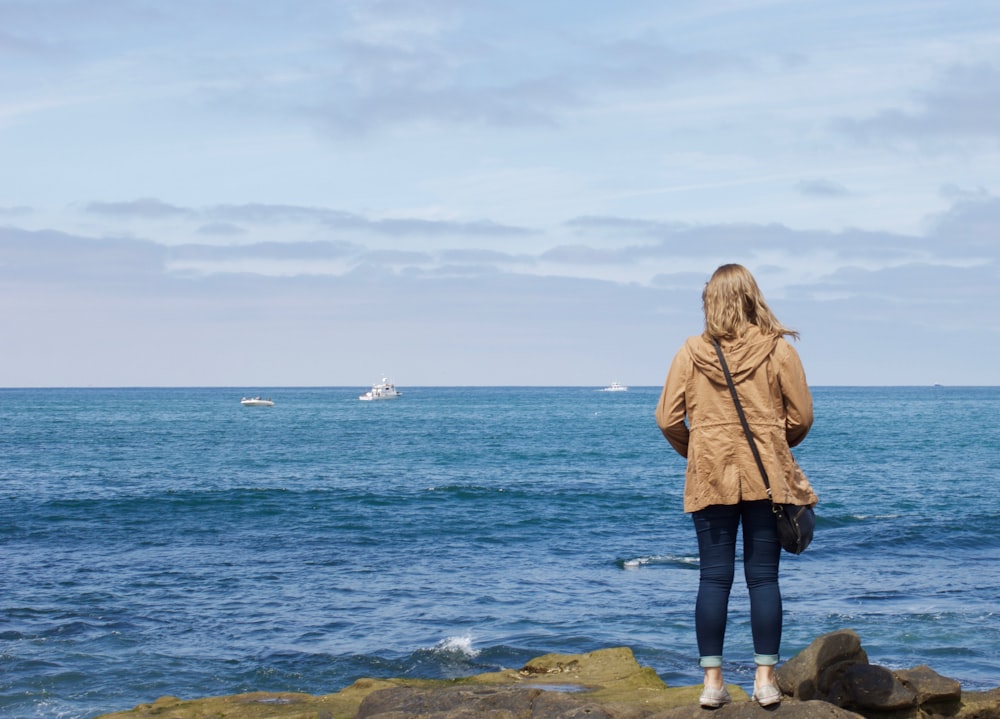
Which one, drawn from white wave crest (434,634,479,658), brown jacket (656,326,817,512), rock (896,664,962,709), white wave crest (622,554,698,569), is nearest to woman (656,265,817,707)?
brown jacket (656,326,817,512)

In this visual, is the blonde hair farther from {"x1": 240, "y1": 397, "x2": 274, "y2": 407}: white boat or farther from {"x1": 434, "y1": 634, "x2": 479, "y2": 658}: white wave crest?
{"x1": 240, "y1": 397, "x2": 274, "y2": 407}: white boat

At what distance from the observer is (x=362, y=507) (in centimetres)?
3291

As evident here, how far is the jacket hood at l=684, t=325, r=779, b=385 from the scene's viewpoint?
19.6 ft

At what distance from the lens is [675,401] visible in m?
6.16

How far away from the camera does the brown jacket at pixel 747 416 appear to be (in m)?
5.92

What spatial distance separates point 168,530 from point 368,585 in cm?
1065

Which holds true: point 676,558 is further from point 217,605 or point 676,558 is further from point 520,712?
point 520,712

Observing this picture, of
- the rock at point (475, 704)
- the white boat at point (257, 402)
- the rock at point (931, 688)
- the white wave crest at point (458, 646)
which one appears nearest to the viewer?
the rock at point (475, 704)

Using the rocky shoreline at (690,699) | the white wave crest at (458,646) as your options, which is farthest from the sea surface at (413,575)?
the rocky shoreline at (690,699)

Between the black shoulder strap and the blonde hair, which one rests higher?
the blonde hair

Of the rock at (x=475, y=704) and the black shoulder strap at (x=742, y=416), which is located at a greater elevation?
the black shoulder strap at (x=742, y=416)

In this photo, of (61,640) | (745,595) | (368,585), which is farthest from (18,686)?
(745,595)

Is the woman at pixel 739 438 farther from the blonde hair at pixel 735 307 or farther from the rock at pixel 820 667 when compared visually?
the rock at pixel 820 667

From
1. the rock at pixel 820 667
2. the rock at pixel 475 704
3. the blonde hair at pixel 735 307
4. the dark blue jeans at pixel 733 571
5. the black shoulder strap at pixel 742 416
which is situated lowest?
the rock at pixel 475 704
